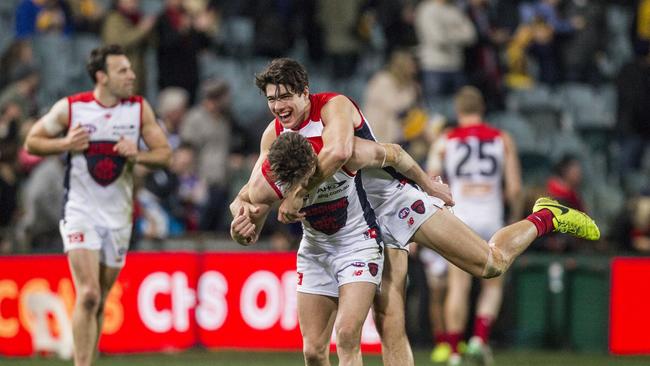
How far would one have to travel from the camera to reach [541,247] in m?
15.3

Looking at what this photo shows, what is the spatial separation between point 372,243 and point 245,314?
588 centimetres

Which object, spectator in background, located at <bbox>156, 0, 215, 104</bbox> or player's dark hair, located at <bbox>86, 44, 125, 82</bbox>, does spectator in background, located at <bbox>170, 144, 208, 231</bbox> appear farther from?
player's dark hair, located at <bbox>86, 44, 125, 82</bbox>

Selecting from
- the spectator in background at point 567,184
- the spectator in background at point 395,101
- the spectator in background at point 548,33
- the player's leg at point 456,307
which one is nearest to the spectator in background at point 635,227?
the spectator in background at point 567,184

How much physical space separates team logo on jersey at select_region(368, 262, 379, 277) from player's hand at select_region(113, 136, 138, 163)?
2727 mm

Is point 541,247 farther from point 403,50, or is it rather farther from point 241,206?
point 241,206

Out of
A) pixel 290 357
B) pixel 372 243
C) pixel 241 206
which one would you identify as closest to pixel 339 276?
pixel 372 243

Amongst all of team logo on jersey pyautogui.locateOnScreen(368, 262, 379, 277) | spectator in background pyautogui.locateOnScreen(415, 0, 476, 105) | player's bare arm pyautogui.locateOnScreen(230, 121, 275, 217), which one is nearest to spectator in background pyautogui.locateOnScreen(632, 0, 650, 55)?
spectator in background pyautogui.locateOnScreen(415, 0, 476, 105)

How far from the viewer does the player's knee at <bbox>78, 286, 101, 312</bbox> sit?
10094 millimetres

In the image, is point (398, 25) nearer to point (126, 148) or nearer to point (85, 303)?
point (126, 148)

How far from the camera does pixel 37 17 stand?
661 inches

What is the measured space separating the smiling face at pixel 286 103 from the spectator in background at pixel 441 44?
969cm

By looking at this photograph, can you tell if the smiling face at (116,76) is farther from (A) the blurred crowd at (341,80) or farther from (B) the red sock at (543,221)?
(A) the blurred crowd at (341,80)

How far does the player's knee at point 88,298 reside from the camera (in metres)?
10.1

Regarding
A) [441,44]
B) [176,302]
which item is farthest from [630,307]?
[441,44]
